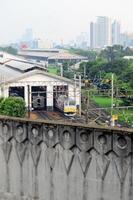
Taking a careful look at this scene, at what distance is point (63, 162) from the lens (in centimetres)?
937

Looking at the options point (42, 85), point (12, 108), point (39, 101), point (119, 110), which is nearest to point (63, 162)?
point (12, 108)

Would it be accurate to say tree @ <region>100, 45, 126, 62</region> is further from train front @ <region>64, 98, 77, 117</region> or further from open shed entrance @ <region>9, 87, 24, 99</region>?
train front @ <region>64, 98, 77, 117</region>

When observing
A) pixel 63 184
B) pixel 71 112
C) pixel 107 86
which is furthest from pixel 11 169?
pixel 107 86

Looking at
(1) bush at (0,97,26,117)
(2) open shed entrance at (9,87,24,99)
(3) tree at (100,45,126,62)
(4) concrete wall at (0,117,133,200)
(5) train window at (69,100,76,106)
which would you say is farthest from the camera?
(3) tree at (100,45,126,62)

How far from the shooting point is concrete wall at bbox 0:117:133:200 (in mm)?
8594

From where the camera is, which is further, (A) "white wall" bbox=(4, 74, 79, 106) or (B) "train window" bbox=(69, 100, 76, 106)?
(A) "white wall" bbox=(4, 74, 79, 106)

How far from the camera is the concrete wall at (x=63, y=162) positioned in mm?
8594

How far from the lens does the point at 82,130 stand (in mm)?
8930

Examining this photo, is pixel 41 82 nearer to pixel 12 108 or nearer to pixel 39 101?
pixel 39 101

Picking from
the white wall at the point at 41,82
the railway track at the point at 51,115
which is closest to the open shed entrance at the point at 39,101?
the white wall at the point at 41,82

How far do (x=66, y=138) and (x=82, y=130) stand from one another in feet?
1.68

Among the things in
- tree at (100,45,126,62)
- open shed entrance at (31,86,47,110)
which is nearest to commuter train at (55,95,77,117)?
open shed entrance at (31,86,47,110)

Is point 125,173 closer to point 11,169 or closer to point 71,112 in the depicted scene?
point 11,169

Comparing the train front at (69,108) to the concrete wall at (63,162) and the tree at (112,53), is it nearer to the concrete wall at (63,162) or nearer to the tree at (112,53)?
the concrete wall at (63,162)
